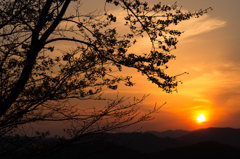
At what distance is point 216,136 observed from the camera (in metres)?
101

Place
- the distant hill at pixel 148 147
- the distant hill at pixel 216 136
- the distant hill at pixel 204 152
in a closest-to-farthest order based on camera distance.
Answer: the distant hill at pixel 148 147 → the distant hill at pixel 204 152 → the distant hill at pixel 216 136

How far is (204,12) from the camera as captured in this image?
32.9ft

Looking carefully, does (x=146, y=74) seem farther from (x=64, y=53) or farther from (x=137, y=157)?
(x=137, y=157)

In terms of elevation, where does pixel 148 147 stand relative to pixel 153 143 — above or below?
below

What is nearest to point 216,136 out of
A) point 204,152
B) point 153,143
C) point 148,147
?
point 153,143

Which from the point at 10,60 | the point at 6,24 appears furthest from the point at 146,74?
the point at 6,24

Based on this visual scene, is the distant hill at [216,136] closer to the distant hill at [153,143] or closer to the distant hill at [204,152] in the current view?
the distant hill at [153,143]

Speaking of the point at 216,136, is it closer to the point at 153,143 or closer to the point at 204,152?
the point at 153,143

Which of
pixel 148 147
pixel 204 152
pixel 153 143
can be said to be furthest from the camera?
pixel 153 143

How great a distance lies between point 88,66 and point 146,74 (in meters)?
2.14

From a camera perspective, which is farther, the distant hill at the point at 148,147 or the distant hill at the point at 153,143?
the distant hill at the point at 153,143

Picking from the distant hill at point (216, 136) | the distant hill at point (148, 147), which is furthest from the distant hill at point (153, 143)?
the distant hill at point (216, 136)

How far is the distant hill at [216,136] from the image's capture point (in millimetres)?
98150

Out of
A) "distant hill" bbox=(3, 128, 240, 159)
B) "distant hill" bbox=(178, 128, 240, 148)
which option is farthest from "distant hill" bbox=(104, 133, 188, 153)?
"distant hill" bbox=(178, 128, 240, 148)
